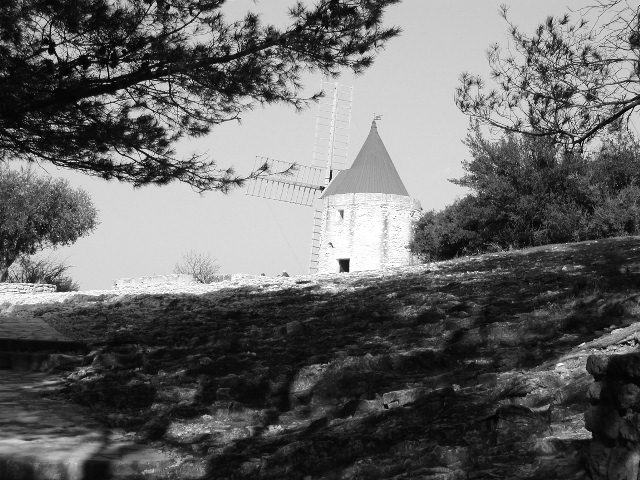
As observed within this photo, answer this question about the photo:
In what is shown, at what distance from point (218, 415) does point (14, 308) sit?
7149 millimetres

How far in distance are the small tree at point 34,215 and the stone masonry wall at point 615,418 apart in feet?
97.6

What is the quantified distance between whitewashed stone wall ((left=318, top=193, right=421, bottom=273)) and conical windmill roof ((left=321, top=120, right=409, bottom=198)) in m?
1.07

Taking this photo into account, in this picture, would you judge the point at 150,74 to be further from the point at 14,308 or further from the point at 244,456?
the point at 14,308

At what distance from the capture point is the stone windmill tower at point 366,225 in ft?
94.4

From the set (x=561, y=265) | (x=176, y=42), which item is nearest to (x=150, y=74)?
(x=176, y=42)

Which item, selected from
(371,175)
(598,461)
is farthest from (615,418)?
(371,175)

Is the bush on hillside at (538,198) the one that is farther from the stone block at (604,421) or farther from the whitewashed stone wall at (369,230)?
the stone block at (604,421)

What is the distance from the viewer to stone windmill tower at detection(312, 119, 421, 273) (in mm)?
28781

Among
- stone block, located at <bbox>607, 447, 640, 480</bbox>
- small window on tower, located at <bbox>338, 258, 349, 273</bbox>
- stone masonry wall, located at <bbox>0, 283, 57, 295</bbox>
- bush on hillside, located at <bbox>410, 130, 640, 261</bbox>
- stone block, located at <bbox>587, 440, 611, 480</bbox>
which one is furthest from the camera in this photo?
small window on tower, located at <bbox>338, 258, 349, 273</bbox>

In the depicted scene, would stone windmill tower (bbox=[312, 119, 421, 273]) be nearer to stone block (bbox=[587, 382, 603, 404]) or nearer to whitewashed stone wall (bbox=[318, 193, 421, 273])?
whitewashed stone wall (bbox=[318, 193, 421, 273])

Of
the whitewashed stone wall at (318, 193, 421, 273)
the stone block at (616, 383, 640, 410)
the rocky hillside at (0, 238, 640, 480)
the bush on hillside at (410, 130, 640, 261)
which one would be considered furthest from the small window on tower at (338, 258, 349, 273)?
the stone block at (616, 383, 640, 410)

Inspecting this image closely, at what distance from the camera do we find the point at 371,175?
31266 mm

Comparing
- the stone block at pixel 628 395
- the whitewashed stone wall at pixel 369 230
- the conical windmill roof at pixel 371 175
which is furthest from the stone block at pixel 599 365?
the conical windmill roof at pixel 371 175

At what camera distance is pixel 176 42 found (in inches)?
327
